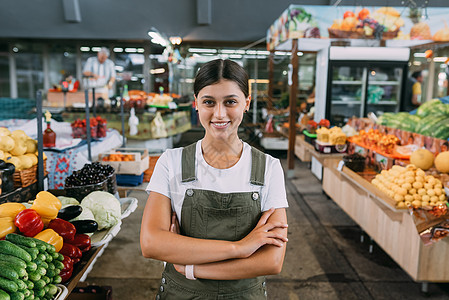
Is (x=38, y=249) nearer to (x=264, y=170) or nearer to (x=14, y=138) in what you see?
(x=264, y=170)

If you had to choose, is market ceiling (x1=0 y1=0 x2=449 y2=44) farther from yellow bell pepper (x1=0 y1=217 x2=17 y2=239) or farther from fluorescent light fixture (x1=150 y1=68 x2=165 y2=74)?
yellow bell pepper (x1=0 y1=217 x2=17 y2=239)

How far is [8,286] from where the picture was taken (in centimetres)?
125

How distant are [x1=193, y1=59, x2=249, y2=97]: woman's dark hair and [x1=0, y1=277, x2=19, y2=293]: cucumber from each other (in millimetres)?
921

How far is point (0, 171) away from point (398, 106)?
271 inches

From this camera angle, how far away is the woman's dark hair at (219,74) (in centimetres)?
130

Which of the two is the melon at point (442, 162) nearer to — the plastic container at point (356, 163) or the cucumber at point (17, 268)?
the plastic container at point (356, 163)

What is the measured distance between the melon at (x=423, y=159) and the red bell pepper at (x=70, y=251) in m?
3.02

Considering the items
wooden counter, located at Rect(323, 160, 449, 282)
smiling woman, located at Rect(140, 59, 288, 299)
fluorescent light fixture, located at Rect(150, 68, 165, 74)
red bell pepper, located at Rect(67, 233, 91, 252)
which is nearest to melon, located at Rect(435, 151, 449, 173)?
wooden counter, located at Rect(323, 160, 449, 282)

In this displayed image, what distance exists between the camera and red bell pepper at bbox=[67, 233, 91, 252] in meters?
1.73

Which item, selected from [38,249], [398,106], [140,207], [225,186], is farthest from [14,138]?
[398,106]

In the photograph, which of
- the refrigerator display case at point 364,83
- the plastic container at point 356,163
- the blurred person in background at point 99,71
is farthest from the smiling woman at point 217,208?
the refrigerator display case at point 364,83

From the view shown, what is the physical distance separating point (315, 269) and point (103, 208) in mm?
2166

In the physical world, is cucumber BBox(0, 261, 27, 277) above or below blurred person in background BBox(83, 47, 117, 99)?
below

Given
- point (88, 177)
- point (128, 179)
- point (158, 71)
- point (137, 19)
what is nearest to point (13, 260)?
point (88, 177)
